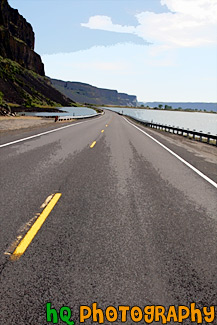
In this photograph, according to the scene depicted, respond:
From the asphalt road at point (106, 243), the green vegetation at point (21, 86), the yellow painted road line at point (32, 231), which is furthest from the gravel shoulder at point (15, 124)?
the green vegetation at point (21, 86)

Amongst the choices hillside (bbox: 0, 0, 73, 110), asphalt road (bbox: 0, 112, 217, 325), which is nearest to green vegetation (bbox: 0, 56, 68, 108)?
hillside (bbox: 0, 0, 73, 110)

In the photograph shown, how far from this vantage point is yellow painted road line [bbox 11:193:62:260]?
3555 mm

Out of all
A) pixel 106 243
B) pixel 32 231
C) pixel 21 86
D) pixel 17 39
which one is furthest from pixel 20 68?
pixel 106 243

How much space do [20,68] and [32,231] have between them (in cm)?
12818

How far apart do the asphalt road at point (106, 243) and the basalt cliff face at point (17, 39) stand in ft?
414

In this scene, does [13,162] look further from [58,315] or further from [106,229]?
[58,315]

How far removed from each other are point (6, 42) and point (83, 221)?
133 meters

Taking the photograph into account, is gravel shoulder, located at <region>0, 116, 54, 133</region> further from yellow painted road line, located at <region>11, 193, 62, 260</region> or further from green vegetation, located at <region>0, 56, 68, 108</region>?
green vegetation, located at <region>0, 56, 68, 108</region>

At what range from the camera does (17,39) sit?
442 feet

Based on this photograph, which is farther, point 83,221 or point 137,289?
point 83,221

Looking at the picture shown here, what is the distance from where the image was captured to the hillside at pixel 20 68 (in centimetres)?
9406

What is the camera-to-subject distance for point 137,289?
2.95m

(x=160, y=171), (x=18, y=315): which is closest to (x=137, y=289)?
(x=18, y=315)

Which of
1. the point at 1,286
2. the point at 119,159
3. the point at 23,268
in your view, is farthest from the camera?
the point at 119,159
